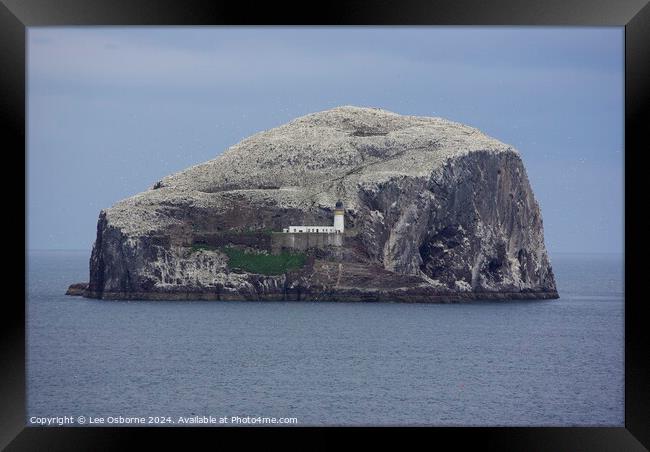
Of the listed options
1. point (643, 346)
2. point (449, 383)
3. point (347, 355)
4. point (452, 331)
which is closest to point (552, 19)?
point (643, 346)

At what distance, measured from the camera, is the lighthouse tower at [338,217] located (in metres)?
72.6

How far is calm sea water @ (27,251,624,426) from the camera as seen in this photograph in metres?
26.0

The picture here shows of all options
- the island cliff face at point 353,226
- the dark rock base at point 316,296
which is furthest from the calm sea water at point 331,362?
the island cliff face at point 353,226

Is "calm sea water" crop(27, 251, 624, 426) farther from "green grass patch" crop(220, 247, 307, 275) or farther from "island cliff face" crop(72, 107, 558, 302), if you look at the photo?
"green grass patch" crop(220, 247, 307, 275)

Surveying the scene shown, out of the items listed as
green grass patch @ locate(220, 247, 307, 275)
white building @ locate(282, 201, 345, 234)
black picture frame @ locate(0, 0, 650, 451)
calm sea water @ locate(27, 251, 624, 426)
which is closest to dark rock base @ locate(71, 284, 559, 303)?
green grass patch @ locate(220, 247, 307, 275)

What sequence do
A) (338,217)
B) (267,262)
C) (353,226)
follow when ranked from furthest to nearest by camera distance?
(338,217)
(353,226)
(267,262)

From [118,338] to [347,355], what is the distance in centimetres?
1001

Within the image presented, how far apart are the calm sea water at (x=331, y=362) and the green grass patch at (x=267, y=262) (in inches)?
227

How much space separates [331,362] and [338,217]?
120 feet

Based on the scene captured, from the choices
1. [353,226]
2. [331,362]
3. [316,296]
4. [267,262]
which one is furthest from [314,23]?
[353,226]

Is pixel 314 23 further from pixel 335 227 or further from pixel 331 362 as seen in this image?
pixel 335 227

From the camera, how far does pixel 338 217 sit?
73000 mm

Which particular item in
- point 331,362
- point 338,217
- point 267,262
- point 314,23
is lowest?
point 331,362

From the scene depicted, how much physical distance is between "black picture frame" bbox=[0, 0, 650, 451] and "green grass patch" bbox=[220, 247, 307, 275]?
56.1 metres
